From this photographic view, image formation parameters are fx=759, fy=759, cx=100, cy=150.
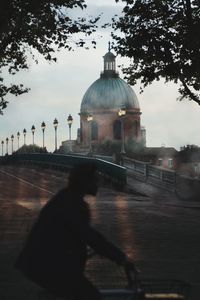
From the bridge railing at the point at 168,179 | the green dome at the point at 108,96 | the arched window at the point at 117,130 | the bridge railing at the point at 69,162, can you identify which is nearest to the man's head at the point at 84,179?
the bridge railing at the point at 69,162

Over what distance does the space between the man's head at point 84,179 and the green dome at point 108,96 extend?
137 meters

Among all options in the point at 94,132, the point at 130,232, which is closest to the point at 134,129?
the point at 94,132

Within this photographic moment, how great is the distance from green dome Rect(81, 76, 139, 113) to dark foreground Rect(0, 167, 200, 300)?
338 feet

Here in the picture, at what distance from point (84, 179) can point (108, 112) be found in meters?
137

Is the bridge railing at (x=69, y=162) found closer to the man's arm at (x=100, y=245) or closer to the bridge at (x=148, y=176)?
the bridge at (x=148, y=176)

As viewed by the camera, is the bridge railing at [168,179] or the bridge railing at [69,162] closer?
the bridge railing at [168,179]

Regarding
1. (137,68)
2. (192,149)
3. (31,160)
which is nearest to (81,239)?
(137,68)

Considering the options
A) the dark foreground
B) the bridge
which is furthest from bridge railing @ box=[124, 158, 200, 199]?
the dark foreground

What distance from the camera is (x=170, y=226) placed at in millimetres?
21516

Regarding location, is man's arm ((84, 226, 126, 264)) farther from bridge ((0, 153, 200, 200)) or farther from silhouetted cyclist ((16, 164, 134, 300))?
bridge ((0, 153, 200, 200))

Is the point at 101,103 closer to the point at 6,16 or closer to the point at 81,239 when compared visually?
the point at 6,16

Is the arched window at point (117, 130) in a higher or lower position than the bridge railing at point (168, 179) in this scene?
higher

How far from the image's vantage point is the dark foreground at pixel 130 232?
12094 millimetres

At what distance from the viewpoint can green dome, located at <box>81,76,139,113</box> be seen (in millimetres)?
143250
